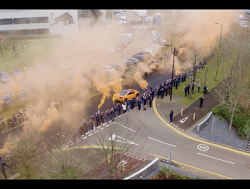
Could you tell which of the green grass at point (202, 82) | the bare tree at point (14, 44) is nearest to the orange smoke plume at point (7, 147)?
the green grass at point (202, 82)

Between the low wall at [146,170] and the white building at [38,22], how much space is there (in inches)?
1132

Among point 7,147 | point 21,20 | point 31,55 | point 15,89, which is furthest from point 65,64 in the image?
point 7,147

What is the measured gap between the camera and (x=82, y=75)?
1163 inches

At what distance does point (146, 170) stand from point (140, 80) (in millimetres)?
15525

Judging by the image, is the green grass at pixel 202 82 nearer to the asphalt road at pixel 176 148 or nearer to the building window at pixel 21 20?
the asphalt road at pixel 176 148

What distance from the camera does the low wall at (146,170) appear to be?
48.5 ft

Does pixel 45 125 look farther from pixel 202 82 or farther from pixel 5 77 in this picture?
pixel 202 82

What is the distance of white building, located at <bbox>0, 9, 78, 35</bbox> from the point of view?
132 ft

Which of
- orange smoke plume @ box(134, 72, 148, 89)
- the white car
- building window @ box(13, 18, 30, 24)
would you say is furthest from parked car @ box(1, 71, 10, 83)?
building window @ box(13, 18, 30, 24)

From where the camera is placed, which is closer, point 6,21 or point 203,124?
point 203,124

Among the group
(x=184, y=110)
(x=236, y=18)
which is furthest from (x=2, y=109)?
(x=236, y=18)

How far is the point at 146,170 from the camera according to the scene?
49.9 feet

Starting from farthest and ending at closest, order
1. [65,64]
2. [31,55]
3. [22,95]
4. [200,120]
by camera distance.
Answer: [31,55] → [65,64] → [22,95] → [200,120]

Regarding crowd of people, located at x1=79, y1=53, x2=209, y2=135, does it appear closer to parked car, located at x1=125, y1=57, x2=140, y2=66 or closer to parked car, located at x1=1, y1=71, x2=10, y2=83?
parked car, located at x1=125, y1=57, x2=140, y2=66
